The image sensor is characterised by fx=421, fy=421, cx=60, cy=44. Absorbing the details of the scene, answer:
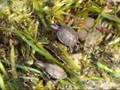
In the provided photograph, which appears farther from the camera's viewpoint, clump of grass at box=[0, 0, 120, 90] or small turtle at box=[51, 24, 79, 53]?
small turtle at box=[51, 24, 79, 53]

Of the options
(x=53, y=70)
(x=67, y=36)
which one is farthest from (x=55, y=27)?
(x=53, y=70)

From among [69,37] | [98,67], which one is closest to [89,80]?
[98,67]

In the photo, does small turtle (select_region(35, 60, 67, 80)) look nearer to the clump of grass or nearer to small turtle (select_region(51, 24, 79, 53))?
the clump of grass

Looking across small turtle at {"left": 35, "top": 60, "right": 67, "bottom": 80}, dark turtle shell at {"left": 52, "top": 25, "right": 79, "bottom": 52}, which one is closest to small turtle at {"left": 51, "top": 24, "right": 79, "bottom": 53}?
dark turtle shell at {"left": 52, "top": 25, "right": 79, "bottom": 52}

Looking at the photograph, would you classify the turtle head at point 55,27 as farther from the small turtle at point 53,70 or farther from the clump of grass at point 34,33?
the small turtle at point 53,70

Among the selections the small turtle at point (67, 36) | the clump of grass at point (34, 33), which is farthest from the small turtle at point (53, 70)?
the small turtle at point (67, 36)

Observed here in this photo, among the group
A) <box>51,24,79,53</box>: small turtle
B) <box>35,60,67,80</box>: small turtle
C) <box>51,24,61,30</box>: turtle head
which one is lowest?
<box>35,60,67,80</box>: small turtle
